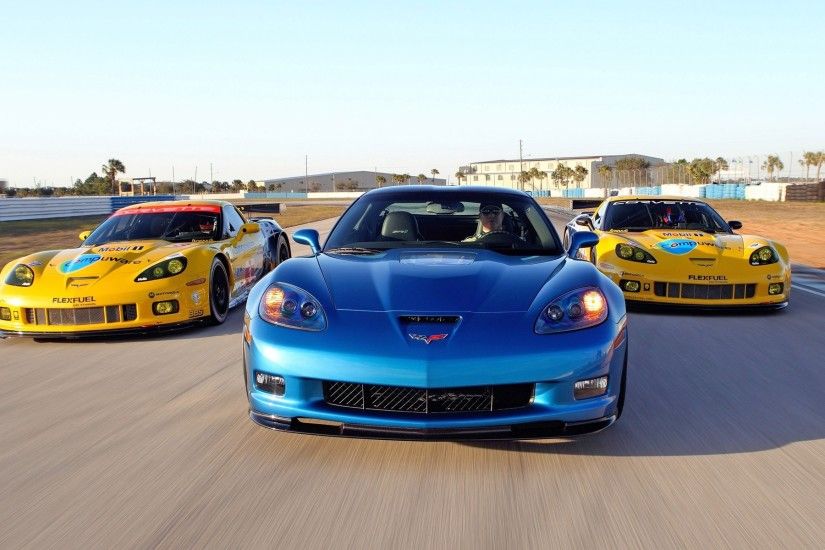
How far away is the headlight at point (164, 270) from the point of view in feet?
22.1

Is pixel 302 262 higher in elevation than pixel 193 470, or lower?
higher

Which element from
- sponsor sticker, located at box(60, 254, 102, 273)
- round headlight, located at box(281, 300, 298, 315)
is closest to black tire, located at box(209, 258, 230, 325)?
Result: sponsor sticker, located at box(60, 254, 102, 273)

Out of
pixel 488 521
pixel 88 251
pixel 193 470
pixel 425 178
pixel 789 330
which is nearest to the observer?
pixel 488 521

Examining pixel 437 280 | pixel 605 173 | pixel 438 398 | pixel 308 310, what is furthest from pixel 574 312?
pixel 605 173

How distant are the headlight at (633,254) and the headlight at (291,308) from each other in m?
4.90

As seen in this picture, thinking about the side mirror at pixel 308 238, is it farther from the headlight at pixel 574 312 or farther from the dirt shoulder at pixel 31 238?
the dirt shoulder at pixel 31 238

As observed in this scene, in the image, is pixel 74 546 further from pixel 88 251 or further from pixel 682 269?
pixel 682 269

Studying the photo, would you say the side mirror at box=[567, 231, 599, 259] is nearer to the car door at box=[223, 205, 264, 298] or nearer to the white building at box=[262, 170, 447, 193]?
the car door at box=[223, 205, 264, 298]

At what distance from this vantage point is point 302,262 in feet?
14.7

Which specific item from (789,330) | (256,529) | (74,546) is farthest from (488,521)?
(789,330)

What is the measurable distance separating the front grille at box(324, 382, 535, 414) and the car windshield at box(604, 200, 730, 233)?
612cm

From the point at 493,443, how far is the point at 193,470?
4.49 ft

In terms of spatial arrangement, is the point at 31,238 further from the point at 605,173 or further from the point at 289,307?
the point at 605,173

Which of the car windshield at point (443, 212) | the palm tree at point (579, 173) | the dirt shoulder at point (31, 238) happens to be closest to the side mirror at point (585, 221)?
the car windshield at point (443, 212)
